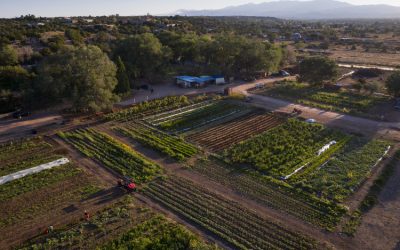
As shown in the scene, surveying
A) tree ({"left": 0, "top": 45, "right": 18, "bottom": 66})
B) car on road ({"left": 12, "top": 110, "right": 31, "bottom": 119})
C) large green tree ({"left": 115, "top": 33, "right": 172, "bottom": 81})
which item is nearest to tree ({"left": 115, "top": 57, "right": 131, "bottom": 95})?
large green tree ({"left": 115, "top": 33, "right": 172, "bottom": 81})

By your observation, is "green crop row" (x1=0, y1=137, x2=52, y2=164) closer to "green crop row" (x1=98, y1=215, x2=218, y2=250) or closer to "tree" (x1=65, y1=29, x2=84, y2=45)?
"green crop row" (x1=98, y1=215, x2=218, y2=250)

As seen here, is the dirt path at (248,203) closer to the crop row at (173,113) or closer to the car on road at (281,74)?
the crop row at (173,113)

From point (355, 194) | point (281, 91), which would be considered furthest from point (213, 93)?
point (355, 194)

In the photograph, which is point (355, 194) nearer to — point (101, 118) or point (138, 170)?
point (138, 170)

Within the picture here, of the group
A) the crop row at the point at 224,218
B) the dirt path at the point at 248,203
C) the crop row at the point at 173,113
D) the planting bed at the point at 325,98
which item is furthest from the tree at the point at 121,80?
the crop row at the point at 224,218

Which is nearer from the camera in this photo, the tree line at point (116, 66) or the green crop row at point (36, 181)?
the green crop row at point (36, 181)

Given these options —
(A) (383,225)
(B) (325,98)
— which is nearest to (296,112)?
(B) (325,98)

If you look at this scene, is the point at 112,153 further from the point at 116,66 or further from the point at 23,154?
the point at 116,66
